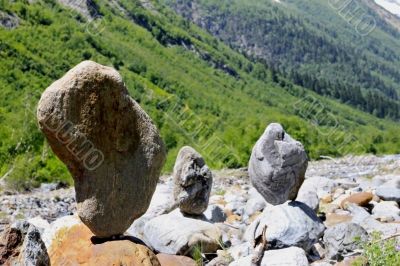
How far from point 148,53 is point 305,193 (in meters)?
122

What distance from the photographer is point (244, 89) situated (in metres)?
161

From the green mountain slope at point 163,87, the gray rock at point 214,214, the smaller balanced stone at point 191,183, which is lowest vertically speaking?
the green mountain slope at point 163,87

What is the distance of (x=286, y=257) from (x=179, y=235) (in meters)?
3.21

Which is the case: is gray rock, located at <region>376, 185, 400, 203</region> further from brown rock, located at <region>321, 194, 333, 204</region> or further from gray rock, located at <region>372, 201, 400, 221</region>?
brown rock, located at <region>321, 194, 333, 204</region>

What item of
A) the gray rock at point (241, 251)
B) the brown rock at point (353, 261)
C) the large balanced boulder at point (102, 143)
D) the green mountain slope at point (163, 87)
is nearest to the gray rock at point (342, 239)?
the brown rock at point (353, 261)

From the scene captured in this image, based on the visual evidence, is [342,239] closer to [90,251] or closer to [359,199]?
[90,251]

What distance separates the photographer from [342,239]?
11.3 meters

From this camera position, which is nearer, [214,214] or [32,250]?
[32,250]

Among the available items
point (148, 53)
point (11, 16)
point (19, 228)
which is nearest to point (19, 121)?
point (19, 228)

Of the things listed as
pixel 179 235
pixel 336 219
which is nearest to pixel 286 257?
pixel 179 235

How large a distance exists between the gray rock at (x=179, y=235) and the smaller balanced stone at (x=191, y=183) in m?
1.20

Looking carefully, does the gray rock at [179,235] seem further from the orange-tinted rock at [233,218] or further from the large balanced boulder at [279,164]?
the orange-tinted rock at [233,218]

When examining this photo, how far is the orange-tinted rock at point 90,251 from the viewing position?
342 inches

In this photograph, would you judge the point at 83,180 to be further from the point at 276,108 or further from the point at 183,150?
the point at 276,108
